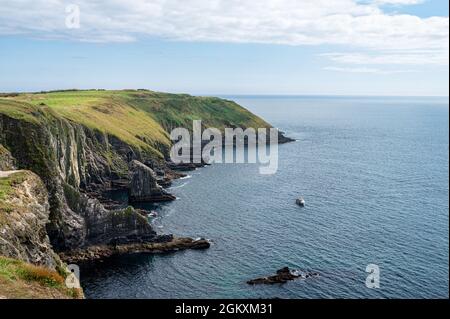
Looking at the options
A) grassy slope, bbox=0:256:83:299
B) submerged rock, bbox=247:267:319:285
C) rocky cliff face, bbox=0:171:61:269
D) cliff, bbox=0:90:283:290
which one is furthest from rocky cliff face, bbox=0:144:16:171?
grassy slope, bbox=0:256:83:299

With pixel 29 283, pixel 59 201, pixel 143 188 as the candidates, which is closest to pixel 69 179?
pixel 143 188

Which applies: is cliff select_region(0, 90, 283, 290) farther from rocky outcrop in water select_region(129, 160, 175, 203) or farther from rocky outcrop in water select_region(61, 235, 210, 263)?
rocky outcrop in water select_region(61, 235, 210, 263)

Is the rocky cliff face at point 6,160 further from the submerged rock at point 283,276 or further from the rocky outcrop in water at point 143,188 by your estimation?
the rocky outcrop in water at point 143,188

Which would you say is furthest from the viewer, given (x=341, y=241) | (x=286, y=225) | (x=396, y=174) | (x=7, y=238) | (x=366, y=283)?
(x=396, y=174)

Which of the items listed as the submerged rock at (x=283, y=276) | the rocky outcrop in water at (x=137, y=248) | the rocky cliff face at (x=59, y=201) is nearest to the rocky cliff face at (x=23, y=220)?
the rocky cliff face at (x=59, y=201)

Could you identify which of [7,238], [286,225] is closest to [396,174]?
[286,225]
